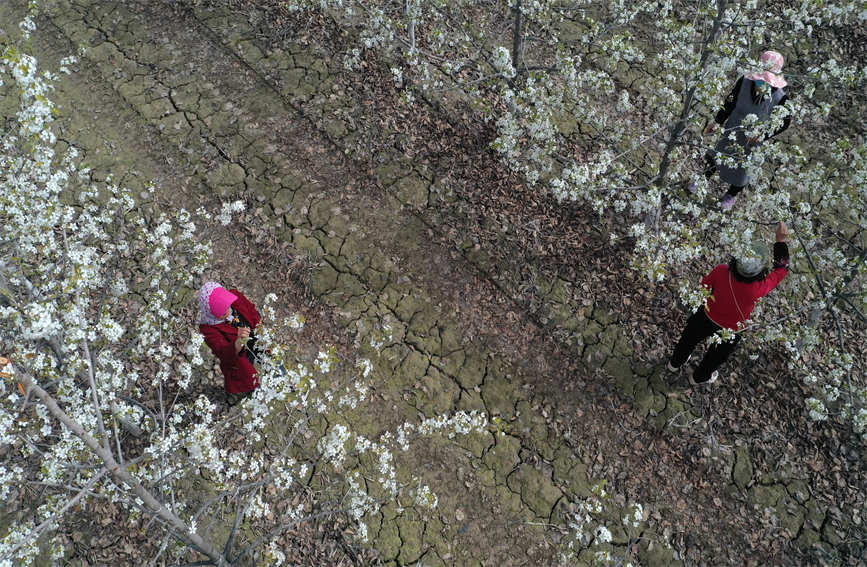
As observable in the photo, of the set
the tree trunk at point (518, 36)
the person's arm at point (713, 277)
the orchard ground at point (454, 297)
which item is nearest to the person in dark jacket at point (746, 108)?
the person's arm at point (713, 277)

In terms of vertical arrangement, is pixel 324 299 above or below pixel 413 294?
below

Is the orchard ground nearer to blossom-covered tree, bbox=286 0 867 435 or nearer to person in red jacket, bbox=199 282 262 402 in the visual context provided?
blossom-covered tree, bbox=286 0 867 435

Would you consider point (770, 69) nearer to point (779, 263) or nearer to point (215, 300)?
point (779, 263)

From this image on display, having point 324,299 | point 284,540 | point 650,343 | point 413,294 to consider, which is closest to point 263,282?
point 324,299

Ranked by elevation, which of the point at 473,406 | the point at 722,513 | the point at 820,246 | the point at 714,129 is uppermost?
the point at 714,129

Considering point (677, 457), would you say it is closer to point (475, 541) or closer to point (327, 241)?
point (475, 541)

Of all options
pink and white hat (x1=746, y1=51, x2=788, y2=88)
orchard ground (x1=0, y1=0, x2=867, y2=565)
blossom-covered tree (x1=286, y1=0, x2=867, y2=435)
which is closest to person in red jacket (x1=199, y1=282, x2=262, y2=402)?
orchard ground (x1=0, y1=0, x2=867, y2=565)

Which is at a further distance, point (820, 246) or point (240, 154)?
point (240, 154)
